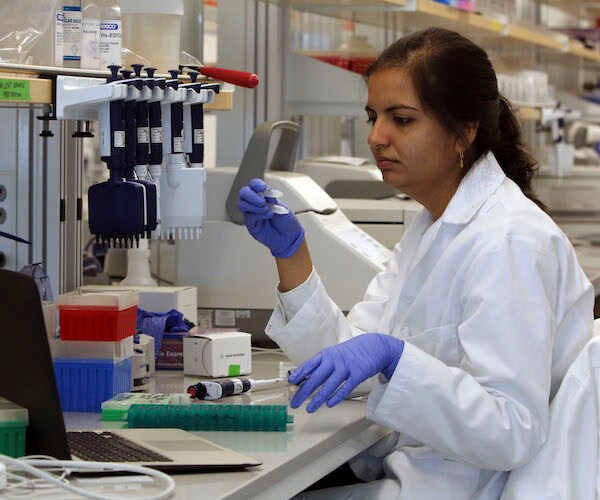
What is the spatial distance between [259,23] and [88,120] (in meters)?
1.69

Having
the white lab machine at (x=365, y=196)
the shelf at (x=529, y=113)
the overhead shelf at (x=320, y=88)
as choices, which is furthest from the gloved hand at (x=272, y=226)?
the shelf at (x=529, y=113)

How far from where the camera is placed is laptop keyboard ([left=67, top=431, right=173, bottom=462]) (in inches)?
62.2

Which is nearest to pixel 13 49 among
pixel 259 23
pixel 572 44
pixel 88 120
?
pixel 88 120

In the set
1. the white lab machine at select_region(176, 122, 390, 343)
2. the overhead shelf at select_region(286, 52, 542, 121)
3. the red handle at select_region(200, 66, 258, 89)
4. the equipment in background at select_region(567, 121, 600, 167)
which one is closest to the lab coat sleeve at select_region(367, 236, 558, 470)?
the red handle at select_region(200, 66, 258, 89)

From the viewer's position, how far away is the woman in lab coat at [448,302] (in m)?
1.74

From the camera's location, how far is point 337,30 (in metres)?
4.91

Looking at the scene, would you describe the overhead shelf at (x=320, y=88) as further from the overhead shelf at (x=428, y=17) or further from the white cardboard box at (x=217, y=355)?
the white cardboard box at (x=217, y=355)

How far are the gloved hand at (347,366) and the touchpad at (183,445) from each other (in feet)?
0.64

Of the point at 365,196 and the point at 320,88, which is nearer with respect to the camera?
the point at 365,196

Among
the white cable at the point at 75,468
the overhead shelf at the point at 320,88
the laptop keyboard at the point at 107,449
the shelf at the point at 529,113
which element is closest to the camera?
the white cable at the point at 75,468

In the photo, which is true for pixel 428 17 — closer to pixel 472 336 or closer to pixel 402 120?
pixel 402 120

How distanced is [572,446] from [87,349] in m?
0.81

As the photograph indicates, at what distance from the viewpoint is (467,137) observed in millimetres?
1996

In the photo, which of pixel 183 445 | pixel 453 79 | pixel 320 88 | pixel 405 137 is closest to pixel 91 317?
pixel 183 445
